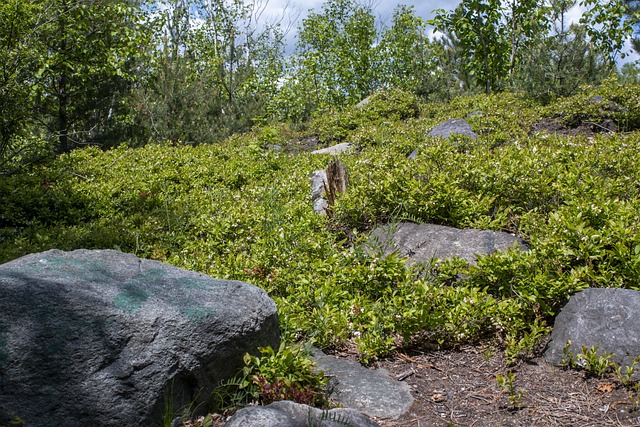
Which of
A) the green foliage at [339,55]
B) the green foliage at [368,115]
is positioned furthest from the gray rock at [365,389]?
the green foliage at [339,55]

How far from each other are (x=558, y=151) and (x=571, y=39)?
8.21 meters

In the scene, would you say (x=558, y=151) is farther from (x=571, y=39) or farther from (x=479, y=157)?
(x=571, y=39)

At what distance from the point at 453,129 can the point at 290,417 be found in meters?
7.33

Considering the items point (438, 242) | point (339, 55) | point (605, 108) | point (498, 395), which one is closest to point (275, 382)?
point (498, 395)

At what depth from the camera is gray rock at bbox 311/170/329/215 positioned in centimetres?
657

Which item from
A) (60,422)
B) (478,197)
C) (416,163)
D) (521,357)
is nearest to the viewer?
(60,422)

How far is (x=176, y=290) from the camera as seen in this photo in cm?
328

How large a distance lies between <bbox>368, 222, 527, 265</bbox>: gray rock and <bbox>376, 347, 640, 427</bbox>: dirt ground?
3.77ft

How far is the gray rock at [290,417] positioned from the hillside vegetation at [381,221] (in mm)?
869

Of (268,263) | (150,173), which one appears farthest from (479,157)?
(150,173)

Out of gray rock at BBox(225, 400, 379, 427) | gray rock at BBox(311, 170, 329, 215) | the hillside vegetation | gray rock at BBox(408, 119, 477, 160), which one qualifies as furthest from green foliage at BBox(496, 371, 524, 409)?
gray rock at BBox(408, 119, 477, 160)

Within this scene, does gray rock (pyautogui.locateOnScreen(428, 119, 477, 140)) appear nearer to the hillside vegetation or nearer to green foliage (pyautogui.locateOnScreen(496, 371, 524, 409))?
the hillside vegetation

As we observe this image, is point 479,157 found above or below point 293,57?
below

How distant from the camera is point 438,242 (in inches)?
205
